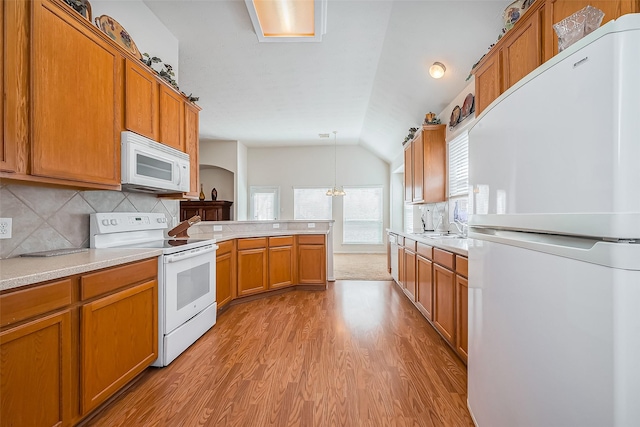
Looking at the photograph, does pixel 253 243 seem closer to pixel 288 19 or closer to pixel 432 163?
pixel 288 19

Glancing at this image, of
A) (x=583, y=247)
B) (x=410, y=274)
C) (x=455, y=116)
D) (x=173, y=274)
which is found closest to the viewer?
(x=583, y=247)

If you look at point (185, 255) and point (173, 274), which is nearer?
point (173, 274)

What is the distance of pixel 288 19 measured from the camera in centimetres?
301

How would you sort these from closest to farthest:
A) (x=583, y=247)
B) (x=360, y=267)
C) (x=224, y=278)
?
Answer: 1. (x=583, y=247)
2. (x=224, y=278)
3. (x=360, y=267)

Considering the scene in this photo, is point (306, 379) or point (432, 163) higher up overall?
point (432, 163)

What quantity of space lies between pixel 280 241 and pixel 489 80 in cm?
292

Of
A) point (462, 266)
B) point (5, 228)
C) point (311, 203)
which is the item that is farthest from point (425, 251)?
point (311, 203)

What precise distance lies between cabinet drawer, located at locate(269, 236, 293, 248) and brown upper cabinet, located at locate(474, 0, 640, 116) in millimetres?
2774

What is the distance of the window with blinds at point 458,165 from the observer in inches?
136

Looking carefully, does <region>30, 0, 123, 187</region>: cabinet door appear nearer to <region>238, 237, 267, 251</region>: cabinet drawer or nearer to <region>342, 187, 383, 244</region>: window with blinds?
<region>238, 237, 267, 251</region>: cabinet drawer

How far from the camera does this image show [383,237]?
804 centimetres

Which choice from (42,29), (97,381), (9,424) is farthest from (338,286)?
(42,29)

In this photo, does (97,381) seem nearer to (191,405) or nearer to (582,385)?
(191,405)

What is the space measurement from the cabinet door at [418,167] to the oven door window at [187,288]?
2982 mm
